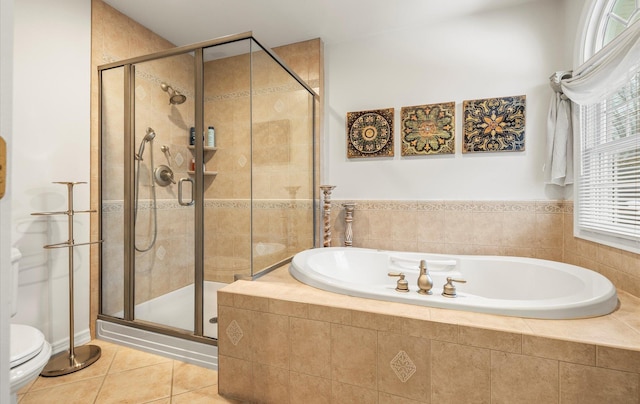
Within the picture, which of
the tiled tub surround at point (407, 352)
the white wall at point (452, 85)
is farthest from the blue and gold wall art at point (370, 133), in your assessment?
the tiled tub surround at point (407, 352)

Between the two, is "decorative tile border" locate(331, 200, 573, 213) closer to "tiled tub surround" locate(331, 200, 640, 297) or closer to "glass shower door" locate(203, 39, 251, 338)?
"tiled tub surround" locate(331, 200, 640, 297)

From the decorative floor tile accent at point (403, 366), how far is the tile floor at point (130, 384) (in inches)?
35.1

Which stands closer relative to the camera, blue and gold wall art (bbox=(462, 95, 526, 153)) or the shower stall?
the shower stall

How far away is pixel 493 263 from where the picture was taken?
6.75 ft

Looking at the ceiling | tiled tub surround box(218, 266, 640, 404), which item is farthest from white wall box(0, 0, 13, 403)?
the ceiling

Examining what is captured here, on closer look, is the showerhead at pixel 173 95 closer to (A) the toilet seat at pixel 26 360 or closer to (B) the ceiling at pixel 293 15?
(B) the ceiling at pixel 293 15

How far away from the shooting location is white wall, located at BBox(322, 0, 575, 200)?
2201 mm

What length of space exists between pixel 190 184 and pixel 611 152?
263cm

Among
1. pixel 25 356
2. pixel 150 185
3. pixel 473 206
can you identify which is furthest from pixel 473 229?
pixel 25 356

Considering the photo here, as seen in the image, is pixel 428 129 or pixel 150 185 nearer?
pixel 150 185

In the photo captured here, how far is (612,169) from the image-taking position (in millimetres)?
1686

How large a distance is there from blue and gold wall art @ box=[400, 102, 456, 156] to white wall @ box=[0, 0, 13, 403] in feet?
7.95

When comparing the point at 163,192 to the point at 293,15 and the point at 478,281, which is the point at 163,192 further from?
the point at 478,281

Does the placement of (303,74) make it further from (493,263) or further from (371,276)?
(493,263)
